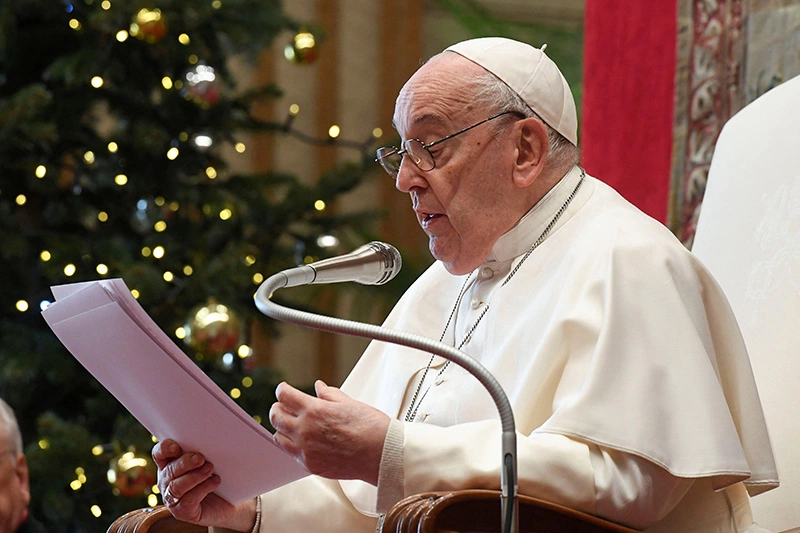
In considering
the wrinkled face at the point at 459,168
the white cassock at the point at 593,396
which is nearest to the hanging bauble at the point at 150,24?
the wrinkled face at the point at 459,168

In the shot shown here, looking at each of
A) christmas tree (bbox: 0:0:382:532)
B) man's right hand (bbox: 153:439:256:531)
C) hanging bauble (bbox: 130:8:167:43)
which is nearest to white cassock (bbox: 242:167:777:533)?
man's right hand (bbox: 153:439:256:531)

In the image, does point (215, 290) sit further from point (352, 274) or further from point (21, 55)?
point (352, 274)

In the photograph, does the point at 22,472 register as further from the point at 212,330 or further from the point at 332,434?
the point at 332,434

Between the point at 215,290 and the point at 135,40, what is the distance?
1.08m

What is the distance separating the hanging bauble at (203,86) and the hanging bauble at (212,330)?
0.84m

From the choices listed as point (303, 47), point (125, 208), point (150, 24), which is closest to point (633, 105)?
point (303, 47)

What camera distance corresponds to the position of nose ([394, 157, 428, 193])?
2303 mm

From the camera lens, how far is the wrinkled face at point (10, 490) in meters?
3.15

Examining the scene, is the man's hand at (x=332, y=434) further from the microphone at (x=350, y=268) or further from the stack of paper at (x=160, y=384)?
the microphone at (x=350, y=268)

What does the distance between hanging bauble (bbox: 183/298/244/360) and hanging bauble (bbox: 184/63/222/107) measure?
0.84 meters

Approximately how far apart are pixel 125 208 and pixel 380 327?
314 centimetres

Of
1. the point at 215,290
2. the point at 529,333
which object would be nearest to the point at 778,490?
the point at 529,333

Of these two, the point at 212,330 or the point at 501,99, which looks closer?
the point at 501,99

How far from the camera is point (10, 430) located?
3172mm
